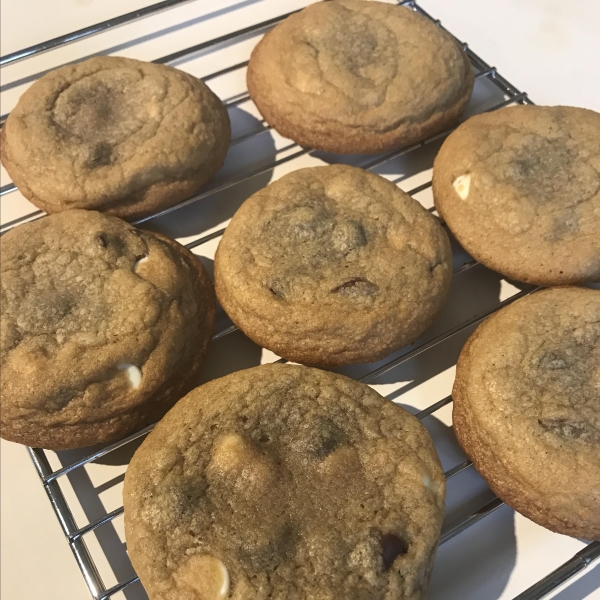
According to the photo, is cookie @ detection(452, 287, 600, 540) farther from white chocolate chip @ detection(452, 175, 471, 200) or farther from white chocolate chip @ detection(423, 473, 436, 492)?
white chocolate chip @ detection(452, 175, 471, 200)

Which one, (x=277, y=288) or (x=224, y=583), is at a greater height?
(x=277, y=288)

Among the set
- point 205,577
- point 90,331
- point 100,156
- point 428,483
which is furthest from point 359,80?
point 205,577

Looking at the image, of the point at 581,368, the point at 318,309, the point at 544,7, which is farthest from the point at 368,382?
the point at 544,7

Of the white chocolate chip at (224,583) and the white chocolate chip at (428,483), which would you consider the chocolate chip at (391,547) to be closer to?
the white chocolate chip at (428,483)

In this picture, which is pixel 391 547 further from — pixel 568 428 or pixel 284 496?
pixel 568 428

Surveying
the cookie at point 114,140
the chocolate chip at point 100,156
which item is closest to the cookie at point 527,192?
the cookie at point 114,140

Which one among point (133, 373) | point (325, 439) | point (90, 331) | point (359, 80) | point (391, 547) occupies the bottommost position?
point (391, 547)
